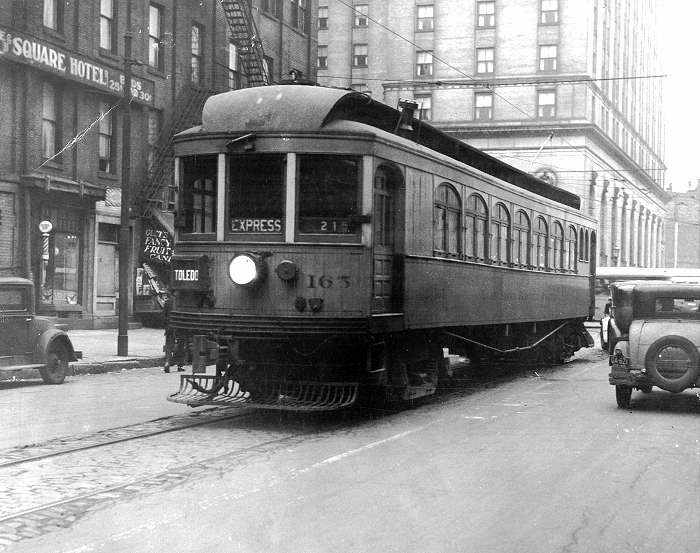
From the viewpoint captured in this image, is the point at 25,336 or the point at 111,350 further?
the point at 111,350

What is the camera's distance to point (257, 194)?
10773mm

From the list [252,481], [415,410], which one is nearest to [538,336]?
[415,410]

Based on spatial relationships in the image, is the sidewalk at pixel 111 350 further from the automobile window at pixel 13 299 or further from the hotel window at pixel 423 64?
the hotel window at pixel 423 64

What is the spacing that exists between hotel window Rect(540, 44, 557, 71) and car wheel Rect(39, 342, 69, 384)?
2045 inches

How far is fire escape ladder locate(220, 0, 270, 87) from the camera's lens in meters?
31.4

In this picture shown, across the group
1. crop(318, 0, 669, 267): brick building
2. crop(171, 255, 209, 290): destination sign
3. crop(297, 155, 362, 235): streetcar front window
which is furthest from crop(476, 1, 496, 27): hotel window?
crop(171, 255, 209, 290): destination sign

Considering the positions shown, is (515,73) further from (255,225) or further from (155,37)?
(255,225)

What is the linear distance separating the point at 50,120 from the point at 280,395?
16697mm

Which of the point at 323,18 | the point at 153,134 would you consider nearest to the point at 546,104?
the point at 323,18

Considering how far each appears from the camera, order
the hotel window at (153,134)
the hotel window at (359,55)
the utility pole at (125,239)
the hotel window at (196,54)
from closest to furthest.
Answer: the utility pole at (125,239), the hotel window at (153,134), the hotel window at (196,54), the hotel window at (359,55)

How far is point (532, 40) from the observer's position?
62594mm

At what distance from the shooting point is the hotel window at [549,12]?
62125mm

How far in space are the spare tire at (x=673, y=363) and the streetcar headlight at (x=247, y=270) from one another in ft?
16.6

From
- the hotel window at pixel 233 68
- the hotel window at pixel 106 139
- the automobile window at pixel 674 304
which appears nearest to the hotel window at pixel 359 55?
the hotel window at pixel 233 68
